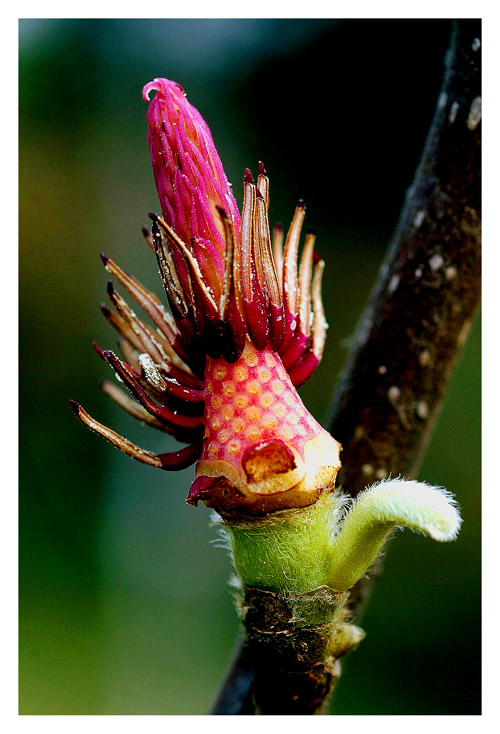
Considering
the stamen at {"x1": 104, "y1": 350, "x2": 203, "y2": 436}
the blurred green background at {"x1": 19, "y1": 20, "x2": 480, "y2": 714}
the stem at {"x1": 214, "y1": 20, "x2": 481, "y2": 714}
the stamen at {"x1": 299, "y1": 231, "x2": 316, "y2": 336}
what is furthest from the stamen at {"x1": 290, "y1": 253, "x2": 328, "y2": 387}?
the blurred green background at {"x1": 19, "y1": 20, "x2": 480, "y2": 714}

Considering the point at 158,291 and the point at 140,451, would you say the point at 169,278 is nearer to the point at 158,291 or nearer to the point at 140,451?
the point at 140,451

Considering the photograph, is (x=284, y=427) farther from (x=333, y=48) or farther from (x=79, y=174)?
Answer: (x=333, y=48)

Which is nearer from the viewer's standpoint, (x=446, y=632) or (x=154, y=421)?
(x=154, y=421)

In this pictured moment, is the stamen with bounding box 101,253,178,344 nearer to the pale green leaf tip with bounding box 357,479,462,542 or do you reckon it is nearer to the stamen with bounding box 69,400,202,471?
the stamen with bounding box 69,400,202,471

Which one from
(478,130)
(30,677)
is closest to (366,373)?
(478,130)

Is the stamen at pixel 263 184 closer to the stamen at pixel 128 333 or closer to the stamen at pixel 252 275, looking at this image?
the stamen at pixel 252 275

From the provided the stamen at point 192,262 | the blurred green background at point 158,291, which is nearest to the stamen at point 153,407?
the stamen at point 192,262

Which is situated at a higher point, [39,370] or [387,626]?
[39,370]
